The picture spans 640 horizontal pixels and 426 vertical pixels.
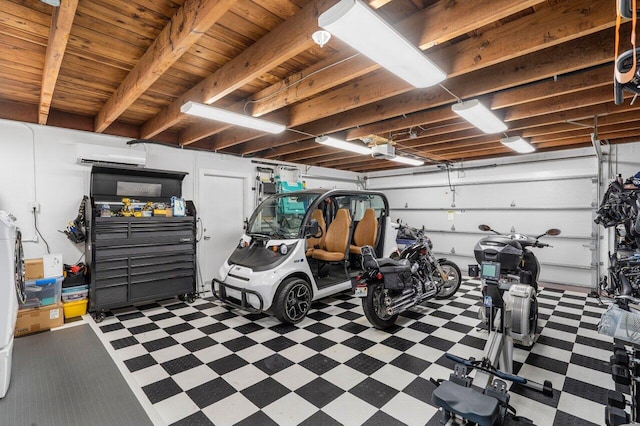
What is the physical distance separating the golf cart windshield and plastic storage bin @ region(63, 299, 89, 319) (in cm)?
232

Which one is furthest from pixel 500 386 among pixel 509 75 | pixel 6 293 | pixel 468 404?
pixel 6 293

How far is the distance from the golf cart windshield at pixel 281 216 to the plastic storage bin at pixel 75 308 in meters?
2.32

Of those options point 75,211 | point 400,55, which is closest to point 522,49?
point 400,55

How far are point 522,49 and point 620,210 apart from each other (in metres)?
2.66

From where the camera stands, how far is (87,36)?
228 cm

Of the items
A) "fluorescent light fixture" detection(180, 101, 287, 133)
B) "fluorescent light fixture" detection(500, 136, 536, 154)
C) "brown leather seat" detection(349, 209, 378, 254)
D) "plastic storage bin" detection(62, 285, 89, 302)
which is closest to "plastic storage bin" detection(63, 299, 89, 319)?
"plastic storage bin" detection(62, 285, 89, 302)

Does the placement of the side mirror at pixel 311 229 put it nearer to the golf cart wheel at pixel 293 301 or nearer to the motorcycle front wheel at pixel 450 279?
the golf cart wheel at pixel 293 301

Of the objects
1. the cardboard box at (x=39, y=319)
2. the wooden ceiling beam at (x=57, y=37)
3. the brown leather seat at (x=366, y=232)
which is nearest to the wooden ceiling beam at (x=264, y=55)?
the wooden ceiling beam at (x=57, y=37)

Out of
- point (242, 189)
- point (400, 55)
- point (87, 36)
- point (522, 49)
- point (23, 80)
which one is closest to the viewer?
point (400, 55)

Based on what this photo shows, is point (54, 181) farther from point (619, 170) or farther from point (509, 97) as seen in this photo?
point (619, 170)

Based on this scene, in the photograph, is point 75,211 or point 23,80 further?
point 75,211

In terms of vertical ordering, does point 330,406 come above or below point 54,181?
below

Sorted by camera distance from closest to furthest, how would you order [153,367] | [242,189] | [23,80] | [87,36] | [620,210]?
1. [87,36]
2. [153,367]
3. [23,80]
4. [620,210]
5. [242,189]

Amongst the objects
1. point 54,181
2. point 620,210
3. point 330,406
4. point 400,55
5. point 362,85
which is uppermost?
point 362,85
